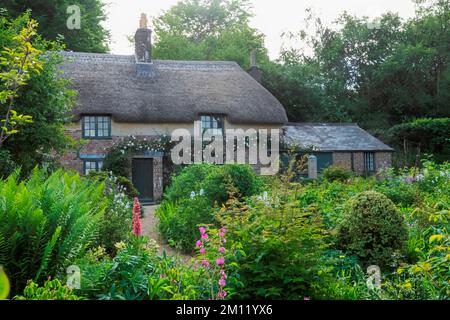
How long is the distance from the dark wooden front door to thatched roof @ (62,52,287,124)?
69.8 inches

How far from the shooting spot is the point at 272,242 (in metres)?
4.12

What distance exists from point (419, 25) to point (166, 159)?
2328cm

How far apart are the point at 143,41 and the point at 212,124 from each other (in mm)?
5032

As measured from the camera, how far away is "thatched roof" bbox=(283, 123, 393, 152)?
23484mm

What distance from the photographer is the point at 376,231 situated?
612 cm

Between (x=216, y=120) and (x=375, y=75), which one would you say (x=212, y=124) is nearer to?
(x=216, y=120)

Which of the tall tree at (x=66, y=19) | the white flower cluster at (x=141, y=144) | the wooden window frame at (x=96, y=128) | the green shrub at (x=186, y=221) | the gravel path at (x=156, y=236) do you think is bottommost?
the gravel path at (x=156, y=236)

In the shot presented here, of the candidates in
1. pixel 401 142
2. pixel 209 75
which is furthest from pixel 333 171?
pixel 401 142

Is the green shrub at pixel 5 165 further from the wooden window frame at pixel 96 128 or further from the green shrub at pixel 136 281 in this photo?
the wooden window frame at pixel 96 128

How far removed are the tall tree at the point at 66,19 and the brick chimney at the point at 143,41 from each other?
3.80 m

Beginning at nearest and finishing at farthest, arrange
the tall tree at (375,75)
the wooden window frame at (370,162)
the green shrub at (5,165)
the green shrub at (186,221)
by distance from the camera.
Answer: the green shrub at (186,221), the green shrub at (5,165), the wooden window frame at (370,162), the tall tree at (375,75)

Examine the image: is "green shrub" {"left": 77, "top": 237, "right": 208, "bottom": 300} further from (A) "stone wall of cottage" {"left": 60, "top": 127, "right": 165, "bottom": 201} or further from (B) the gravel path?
(A) "stone wall of cottage" {"left": 60, "top": 127, "right": 165, "bottom": 201}

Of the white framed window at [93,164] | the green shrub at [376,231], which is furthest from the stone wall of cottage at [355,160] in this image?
the green shrub at [376,231]

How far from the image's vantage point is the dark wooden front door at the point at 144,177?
19.8 metres
